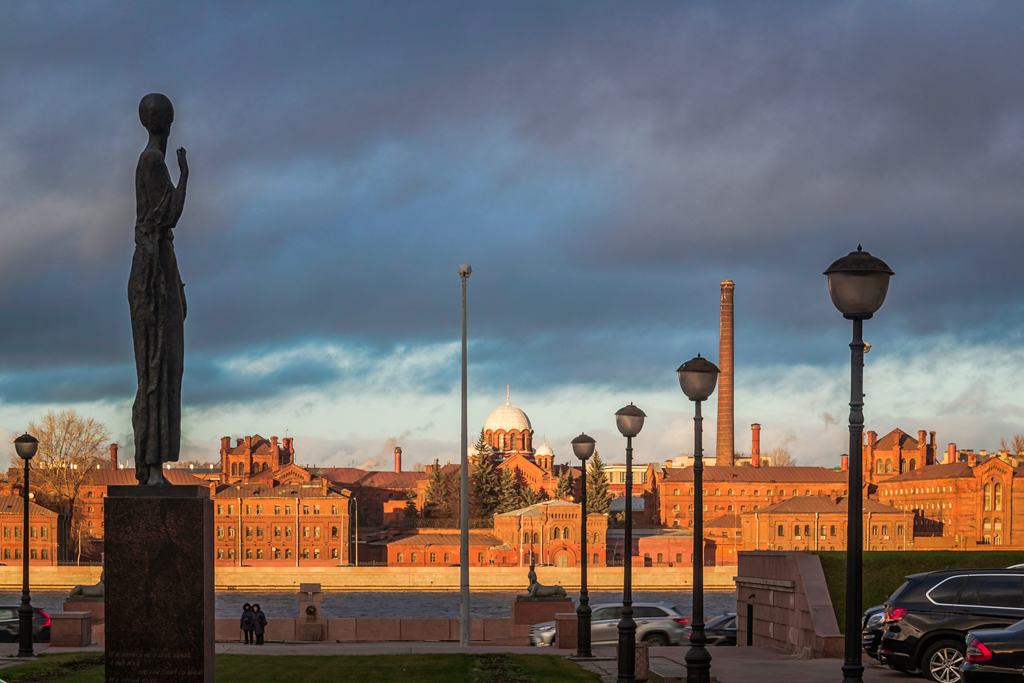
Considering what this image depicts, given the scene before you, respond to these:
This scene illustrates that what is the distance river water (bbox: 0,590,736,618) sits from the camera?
2867 inches

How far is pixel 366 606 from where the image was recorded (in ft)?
266

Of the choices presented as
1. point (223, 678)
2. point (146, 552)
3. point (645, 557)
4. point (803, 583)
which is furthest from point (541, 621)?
point (645, 557)

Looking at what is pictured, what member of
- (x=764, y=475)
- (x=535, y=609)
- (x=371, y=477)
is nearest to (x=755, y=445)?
(x=764, y=475)

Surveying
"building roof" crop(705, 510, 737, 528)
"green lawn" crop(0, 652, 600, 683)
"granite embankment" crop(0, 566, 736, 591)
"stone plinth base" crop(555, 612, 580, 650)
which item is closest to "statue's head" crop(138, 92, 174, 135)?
"green lawn" crop(0, 652, 600, 683)

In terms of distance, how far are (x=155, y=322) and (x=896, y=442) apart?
139543 mm

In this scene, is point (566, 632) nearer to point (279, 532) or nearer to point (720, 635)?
point (720, 635)

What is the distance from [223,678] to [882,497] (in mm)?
123920

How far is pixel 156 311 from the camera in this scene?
10586 mm

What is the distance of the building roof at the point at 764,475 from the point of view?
124 m

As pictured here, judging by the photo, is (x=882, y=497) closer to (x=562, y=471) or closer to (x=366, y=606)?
(x=562, y=471)

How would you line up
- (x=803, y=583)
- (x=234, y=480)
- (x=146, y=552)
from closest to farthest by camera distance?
(x=146, y=552)
(x=803, y=583)
(x=234, y=480)

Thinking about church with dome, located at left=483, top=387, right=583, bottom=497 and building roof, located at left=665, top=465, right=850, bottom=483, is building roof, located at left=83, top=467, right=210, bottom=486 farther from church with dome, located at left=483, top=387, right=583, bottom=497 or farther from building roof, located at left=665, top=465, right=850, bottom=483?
building roof, located at left=665, top=465, right=850, bottom=483

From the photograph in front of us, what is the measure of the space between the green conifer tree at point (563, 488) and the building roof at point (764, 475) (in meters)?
11.8

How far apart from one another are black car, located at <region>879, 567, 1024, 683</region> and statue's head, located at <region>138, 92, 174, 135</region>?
40.0 ft
